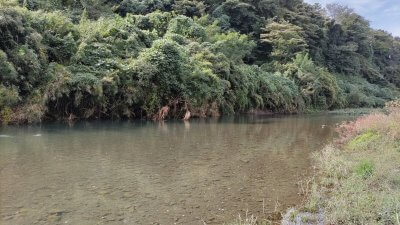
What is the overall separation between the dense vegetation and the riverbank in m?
16.0


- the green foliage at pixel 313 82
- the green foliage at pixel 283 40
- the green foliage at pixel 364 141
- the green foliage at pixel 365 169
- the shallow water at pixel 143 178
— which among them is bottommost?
the shallow water at pixel 143 178

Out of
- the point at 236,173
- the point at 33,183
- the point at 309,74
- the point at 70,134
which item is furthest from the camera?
the point at 309,74

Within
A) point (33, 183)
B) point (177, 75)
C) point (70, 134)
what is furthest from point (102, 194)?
point (177, 75)

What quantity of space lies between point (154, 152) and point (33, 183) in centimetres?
505

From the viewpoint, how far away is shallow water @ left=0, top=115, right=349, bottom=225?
6996 millimetres

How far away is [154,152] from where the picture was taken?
13.3 metres

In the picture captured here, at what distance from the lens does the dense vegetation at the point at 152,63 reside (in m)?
22.5

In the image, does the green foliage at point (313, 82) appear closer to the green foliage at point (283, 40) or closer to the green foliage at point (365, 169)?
the green foliage at point (283, 40)

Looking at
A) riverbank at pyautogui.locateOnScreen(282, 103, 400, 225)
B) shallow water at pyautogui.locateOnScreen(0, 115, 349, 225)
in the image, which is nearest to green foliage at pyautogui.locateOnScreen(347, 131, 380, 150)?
riverbank at pyautogui.locateOnScreen(282, 103, 400, 225)

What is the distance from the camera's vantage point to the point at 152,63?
87.0 ft

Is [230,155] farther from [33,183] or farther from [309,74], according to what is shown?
[309,74]

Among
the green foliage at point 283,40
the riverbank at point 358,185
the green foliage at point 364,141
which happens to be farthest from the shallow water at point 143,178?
the green foliage at point 283,40

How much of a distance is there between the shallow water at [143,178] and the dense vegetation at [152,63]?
659 centimetres

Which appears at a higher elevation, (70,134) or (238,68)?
(238,68)
